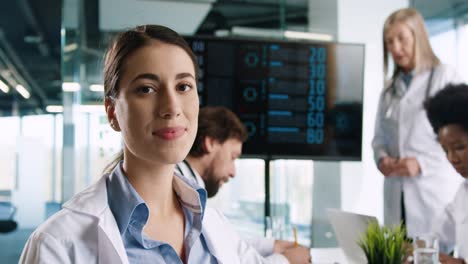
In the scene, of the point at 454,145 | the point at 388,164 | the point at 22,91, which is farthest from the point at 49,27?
the point at 454,145

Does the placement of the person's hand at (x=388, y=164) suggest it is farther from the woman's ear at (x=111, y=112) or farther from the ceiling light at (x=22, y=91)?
the ceiling light at (x=22, y=91)

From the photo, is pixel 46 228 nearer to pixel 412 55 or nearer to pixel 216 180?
pixel 216 180

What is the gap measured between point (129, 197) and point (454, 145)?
1592 millimetres

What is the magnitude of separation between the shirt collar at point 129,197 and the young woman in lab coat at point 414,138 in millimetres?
1962

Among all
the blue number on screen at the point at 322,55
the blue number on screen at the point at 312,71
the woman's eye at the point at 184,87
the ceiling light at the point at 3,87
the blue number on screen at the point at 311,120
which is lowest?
the blue number on screen at the point at 311,120

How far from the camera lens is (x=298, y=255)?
1.75 m

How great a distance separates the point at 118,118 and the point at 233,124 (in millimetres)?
1567

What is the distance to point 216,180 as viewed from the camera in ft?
8.73

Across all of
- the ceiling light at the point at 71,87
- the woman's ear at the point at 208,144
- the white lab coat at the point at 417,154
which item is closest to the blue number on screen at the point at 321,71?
the white lab coat at the point at 417,154

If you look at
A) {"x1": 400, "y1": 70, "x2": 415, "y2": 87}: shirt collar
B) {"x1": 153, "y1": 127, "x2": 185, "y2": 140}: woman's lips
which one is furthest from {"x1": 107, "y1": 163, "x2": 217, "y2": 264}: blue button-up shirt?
{"x1": 400, "y1": 70, "x2": 415, "y2": 87}: shirt collar

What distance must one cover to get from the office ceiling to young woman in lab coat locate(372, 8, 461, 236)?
90 centimetres

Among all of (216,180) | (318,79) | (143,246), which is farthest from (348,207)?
(143,246)

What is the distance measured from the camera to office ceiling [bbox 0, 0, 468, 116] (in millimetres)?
3672

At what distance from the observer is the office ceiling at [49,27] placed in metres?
3.67
